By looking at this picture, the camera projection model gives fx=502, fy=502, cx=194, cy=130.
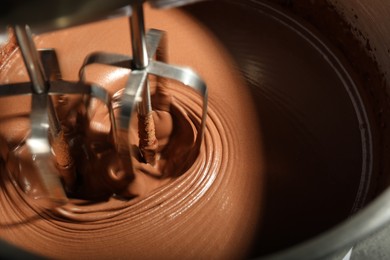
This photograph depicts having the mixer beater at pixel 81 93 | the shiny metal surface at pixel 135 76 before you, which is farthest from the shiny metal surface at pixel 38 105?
the shiny metal surface at pixel 135 76

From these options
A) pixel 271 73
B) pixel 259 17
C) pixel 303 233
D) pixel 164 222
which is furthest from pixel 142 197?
pixel 259 17

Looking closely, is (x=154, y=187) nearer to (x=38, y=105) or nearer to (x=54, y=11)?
(x=38, y=105)

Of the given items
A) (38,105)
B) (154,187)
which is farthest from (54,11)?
(154,187)

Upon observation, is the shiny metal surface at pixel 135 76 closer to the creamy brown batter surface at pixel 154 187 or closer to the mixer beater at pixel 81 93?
the mixer beater at pixel 81 93

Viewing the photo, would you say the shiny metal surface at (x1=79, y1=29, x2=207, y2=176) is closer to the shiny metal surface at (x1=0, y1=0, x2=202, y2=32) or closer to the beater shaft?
the beater shaft

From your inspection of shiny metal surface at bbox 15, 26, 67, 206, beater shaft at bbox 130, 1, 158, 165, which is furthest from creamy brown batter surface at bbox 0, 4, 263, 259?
shiny metal surface at bbox 15, 26, 67, 206
